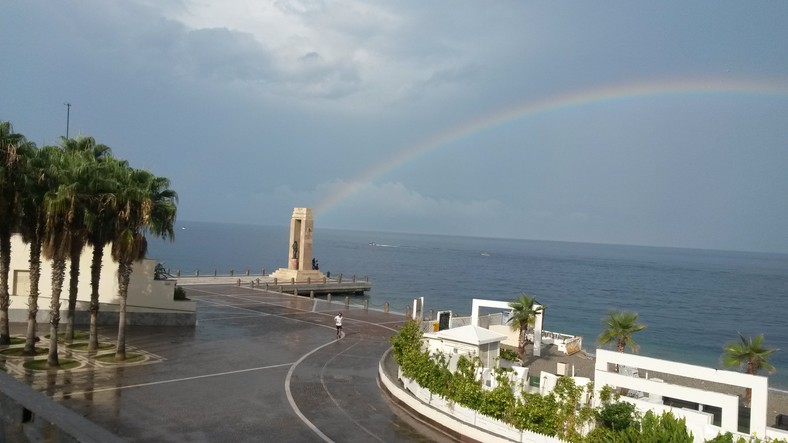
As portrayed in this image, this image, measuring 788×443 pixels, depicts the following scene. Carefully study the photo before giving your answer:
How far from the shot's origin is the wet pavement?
685 inches

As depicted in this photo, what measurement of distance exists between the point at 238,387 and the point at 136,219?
8.27 meters

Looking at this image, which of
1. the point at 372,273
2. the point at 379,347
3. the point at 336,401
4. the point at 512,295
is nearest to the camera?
the point at 336,401

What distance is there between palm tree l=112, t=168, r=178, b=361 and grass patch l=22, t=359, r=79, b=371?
171 centimetres

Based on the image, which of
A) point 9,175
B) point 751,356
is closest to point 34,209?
point 9,175

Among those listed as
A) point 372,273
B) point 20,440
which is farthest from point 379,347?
point 372,273

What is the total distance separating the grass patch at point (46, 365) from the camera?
2264 centimetres

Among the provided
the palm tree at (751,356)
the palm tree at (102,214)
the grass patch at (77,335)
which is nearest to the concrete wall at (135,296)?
the grass patch at (77,335)

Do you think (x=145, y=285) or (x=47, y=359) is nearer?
(x=47, y=359)

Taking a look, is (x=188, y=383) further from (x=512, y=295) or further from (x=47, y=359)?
(x=512, y=295)

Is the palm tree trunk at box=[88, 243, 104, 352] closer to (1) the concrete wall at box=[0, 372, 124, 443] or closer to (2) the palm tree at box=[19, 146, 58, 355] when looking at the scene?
(2) the palm tree at box=[19, 146, 58, 355]

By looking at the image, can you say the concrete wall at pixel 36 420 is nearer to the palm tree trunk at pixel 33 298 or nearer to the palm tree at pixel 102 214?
the palm tree at pixel 102 214

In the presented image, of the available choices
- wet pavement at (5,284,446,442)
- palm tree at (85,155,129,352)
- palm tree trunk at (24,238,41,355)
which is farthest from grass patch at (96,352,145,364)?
palm tree trunk at (24,238,41,355)

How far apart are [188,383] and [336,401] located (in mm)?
5834

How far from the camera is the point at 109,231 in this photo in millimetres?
24953
